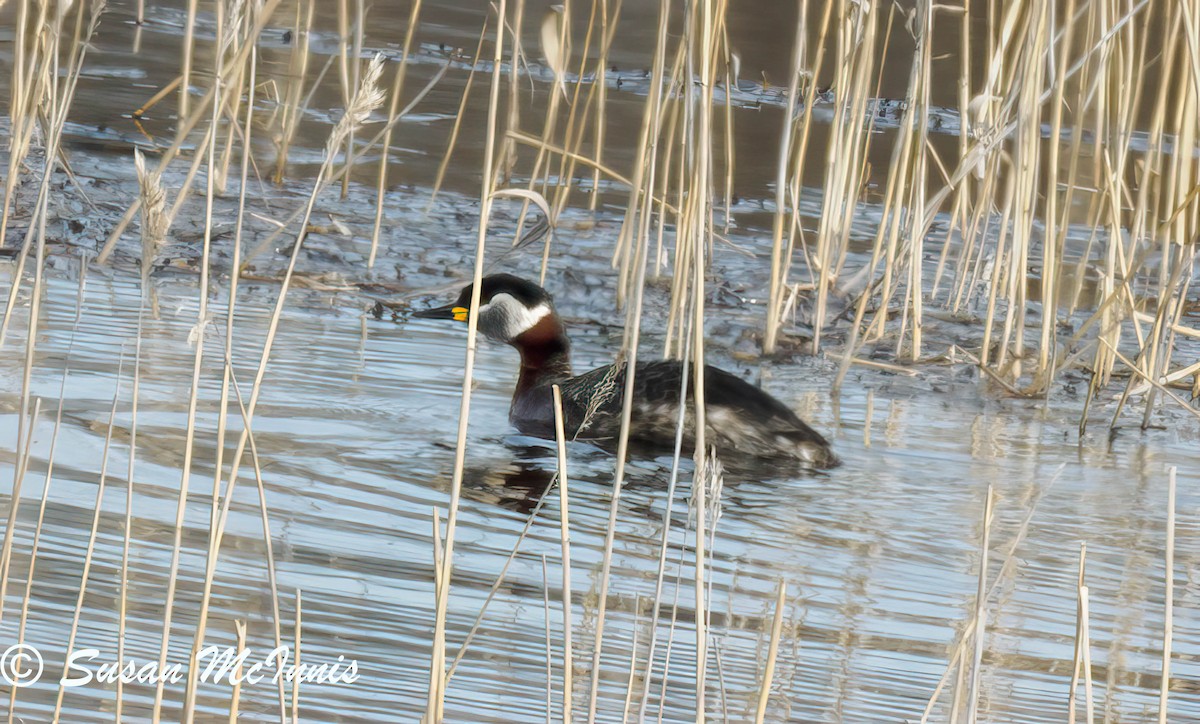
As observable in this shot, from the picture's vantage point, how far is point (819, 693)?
9.72 ft

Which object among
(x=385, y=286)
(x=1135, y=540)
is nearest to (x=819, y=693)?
(x=1135, y=540)

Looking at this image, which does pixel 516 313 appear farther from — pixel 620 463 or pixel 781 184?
pixel 620 463

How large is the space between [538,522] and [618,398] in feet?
4.30

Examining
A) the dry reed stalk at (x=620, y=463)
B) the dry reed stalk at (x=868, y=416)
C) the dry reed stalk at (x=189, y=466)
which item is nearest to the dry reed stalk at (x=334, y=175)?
the dry reed stalk at (x=189, y=466)

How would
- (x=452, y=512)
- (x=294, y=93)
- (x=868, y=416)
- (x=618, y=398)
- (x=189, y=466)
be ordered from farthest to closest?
(x=294, y=93), (x=868, y=416), (x=618, y=398), (x=189, y=466), (x=452, y=512)

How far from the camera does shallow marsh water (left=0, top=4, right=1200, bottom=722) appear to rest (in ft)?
9.83

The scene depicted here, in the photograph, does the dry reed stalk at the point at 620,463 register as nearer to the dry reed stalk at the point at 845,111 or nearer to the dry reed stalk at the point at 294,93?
the dry reed stalk at the point at 845,111

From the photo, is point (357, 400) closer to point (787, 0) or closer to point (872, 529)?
point (872, 529)

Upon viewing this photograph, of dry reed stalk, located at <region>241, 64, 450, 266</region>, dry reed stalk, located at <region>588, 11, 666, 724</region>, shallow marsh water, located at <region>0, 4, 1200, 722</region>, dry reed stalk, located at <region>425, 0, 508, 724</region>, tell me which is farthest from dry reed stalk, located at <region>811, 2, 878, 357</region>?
dry reed stalk, located at <region>425, 0, 508, 724</region>

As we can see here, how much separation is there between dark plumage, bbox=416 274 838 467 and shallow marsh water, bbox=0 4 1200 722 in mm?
117

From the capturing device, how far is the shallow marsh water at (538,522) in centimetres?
300

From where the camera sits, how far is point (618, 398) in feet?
17.3

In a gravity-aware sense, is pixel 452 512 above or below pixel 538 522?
above

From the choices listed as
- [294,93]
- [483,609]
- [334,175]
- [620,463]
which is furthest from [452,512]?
[294,93]
